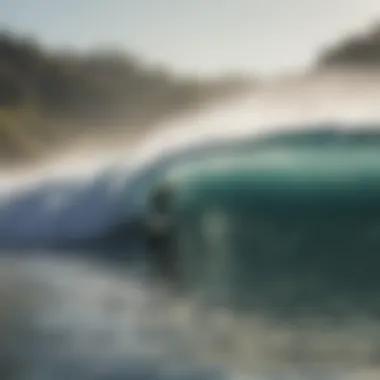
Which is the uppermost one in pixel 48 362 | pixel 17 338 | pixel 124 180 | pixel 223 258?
pixel 124 180

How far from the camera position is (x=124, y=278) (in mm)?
7949

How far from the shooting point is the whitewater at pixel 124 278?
5332 mm

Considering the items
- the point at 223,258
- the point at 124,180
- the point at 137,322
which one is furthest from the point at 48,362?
the point at 124,180

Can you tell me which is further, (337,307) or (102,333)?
(337,307)

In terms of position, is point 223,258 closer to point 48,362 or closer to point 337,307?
point 337,307

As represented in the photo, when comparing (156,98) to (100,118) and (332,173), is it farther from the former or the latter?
(332,173)

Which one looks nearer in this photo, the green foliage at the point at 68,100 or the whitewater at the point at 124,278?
the whitewater at the point at 124,278

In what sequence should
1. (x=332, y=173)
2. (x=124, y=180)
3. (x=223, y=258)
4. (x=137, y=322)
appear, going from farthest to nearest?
1. (x=332, y=173)
2. (x=124, y=180)
3. (x=223, y=258)
4. (x=137, y=322)

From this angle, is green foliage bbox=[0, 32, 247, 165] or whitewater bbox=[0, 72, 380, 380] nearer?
whitewater bbox=[0, 72, 380, 380]

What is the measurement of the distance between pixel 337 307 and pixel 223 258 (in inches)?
84.6

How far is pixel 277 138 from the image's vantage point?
38.9 ft

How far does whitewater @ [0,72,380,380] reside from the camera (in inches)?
210

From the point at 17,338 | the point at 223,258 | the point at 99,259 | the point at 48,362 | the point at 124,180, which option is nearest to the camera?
the point at 48,362

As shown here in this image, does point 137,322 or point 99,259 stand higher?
point 99,259
